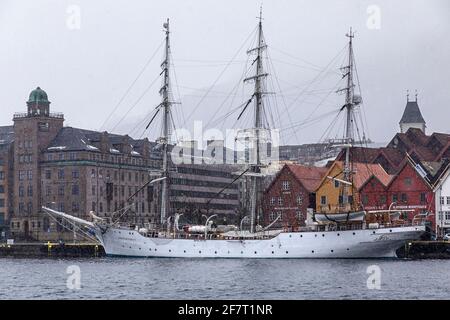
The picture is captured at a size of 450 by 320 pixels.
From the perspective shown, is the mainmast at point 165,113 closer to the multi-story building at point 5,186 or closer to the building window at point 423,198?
the building window at point 423,198

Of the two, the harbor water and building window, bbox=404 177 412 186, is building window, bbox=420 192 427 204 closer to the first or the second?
building window, bbox=404 177 412 186

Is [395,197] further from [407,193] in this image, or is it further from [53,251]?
[53,251]

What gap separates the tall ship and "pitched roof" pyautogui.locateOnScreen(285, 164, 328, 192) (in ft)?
44.5

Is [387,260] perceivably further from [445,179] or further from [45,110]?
[45,110]

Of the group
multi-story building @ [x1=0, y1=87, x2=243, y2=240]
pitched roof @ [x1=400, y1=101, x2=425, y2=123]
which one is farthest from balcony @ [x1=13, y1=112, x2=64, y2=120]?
pitched roof @ [x1=400, y1=101, x2=425, y2=123]

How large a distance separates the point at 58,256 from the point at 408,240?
3571cm

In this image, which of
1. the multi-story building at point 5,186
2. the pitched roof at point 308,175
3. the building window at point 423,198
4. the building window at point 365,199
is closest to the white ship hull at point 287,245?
the building window at point 423,198

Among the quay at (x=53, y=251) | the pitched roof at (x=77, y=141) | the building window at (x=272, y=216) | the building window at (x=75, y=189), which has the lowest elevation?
the quay at (x=53, y=251)

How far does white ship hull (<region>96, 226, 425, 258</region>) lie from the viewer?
274 ft

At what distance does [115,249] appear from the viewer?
93250 millimetres

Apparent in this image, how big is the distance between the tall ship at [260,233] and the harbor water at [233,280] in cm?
477

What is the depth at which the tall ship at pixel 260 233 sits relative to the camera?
276ft

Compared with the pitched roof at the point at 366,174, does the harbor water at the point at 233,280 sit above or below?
below
